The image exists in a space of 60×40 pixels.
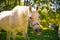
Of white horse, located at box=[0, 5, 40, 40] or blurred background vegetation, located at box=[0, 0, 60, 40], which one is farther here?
blurred background vegetation, located at box=[0, 0, 60, 40]

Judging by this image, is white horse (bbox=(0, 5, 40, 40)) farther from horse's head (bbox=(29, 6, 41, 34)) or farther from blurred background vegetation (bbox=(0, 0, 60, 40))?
blurred background vegetation (bbox=(0, 0, 60, 40))

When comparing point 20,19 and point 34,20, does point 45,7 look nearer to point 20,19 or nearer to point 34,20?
point 20,19

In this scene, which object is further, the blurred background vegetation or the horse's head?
the blurred background vegetation

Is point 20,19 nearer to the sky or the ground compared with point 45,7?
nearer to the sky

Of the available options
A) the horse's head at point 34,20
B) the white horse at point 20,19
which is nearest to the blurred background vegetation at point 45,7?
the white horse at point 20,19

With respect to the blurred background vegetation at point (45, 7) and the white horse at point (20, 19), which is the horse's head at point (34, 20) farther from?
the blurred background vegetation at point (45, 7)

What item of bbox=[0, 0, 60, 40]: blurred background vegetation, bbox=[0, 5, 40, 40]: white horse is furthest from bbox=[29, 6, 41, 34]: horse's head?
bbox=[0, 0, 60, 40]: blurred background vegetation

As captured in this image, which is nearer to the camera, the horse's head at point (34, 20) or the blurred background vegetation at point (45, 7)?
the horse's head at point (34, 20)

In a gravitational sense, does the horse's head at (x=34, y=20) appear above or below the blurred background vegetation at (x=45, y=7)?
above

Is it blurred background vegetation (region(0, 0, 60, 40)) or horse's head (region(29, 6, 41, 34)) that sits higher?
horse's head (region(29, 6, 41, 34))

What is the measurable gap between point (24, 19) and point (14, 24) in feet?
0.84

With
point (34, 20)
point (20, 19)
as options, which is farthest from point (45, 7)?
point (34, 20)

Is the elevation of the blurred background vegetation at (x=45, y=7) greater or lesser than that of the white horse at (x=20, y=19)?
lesser

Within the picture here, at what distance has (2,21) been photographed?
416cm
